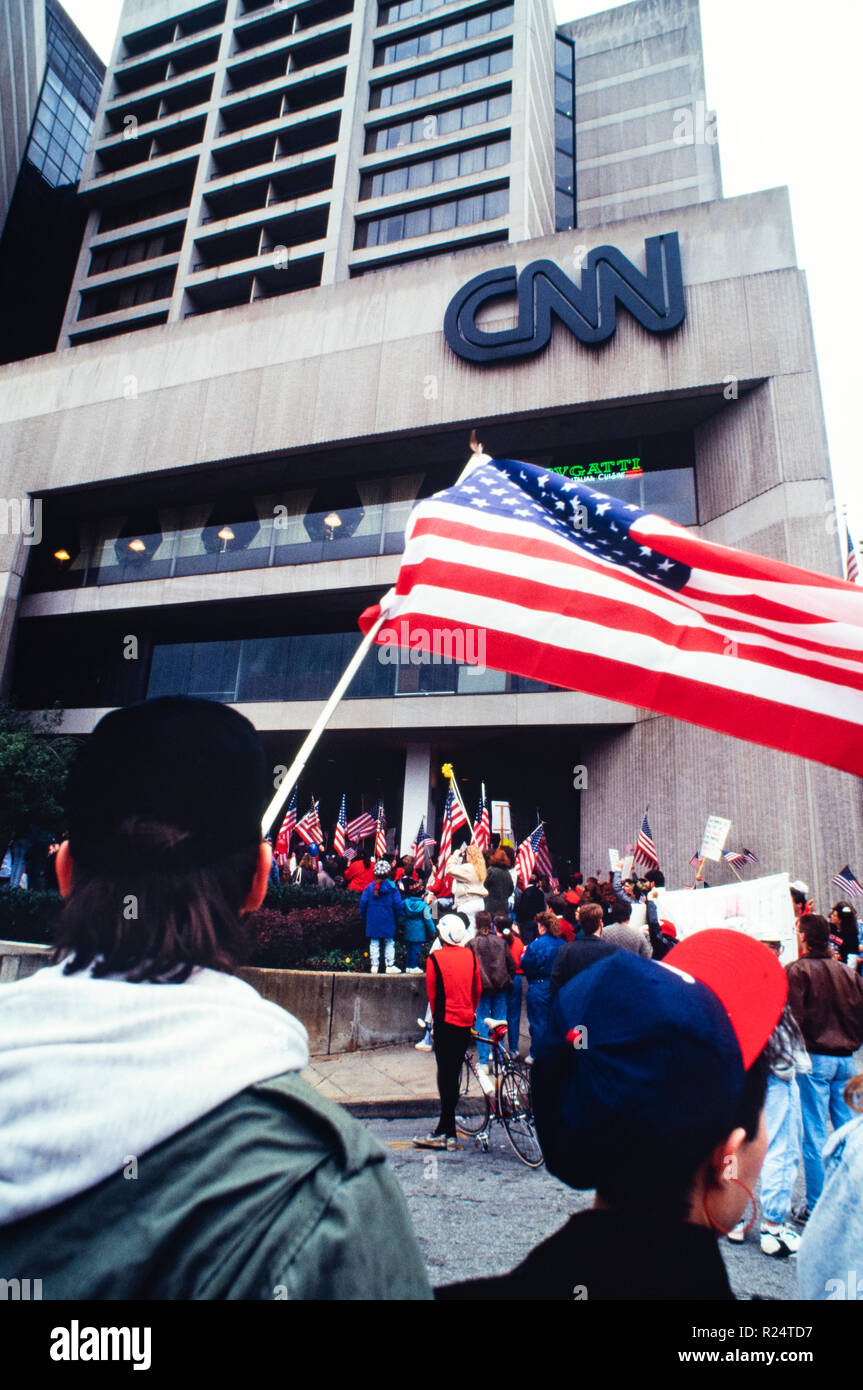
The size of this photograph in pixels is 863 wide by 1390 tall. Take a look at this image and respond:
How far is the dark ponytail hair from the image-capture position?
41.1 inches

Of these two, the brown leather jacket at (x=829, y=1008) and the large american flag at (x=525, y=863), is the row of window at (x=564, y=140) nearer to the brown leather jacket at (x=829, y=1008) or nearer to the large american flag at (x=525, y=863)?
the large american flag at (x=525, y=863)

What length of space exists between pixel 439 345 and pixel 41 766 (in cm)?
1528

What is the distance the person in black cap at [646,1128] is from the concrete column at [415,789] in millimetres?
19162

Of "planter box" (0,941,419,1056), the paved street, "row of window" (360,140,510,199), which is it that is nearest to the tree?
"planter box" (0,941,419,1056)

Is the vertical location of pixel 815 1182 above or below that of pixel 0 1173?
below

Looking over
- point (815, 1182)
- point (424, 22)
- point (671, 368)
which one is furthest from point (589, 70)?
point (815, 1182)

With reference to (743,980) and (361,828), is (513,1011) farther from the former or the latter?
(361,828)

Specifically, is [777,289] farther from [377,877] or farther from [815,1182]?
[815,1182]

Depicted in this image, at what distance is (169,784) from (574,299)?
69.3ft

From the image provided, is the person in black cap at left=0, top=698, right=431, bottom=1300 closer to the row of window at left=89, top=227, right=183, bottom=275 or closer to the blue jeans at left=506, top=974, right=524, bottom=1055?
the blue jeans at left=506, top=974, right=524, bottom=1055

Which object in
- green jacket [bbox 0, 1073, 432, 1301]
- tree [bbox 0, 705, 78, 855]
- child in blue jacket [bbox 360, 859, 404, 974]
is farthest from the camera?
tree [bbox 0, 705, 78, 855]

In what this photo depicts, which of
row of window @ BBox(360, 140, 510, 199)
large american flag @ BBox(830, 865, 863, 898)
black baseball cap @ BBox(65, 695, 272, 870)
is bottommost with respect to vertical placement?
black baseball cap @ BBox(65, 695, 272, 870)

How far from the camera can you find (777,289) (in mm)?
17266

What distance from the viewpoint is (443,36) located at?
1326 inches
